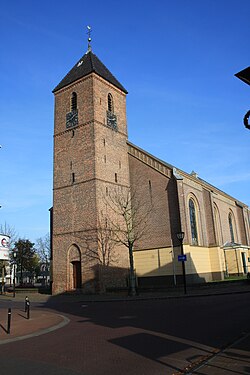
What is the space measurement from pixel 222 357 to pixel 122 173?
28507mm

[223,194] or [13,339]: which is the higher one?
[223,194]

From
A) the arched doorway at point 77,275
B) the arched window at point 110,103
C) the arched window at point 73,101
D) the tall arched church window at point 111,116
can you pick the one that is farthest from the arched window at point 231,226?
the arched window at point 73,101

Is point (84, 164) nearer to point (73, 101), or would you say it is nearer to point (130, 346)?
point (73, 101)

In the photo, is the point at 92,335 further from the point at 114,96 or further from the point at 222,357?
the point at 114,96

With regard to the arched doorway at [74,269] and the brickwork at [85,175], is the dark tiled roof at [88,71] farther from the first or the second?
the arched doorway at [74,269]

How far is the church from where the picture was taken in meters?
30.5

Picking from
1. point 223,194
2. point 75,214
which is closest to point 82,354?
point 75,214

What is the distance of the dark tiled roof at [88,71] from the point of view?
1371 inches

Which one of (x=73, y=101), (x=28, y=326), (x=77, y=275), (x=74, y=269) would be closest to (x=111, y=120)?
(x=73, y=101)

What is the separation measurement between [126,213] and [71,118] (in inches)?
447

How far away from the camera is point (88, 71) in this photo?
34.2 meters

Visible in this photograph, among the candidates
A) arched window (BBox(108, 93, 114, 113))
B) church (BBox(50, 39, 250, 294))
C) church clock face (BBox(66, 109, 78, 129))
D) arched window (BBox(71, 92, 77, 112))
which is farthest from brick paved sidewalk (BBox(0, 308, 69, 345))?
arched window (BBox(108, 93, 114, 113))

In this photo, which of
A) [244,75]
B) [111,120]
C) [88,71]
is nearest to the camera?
[244,75]

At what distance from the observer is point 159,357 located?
7445mm
